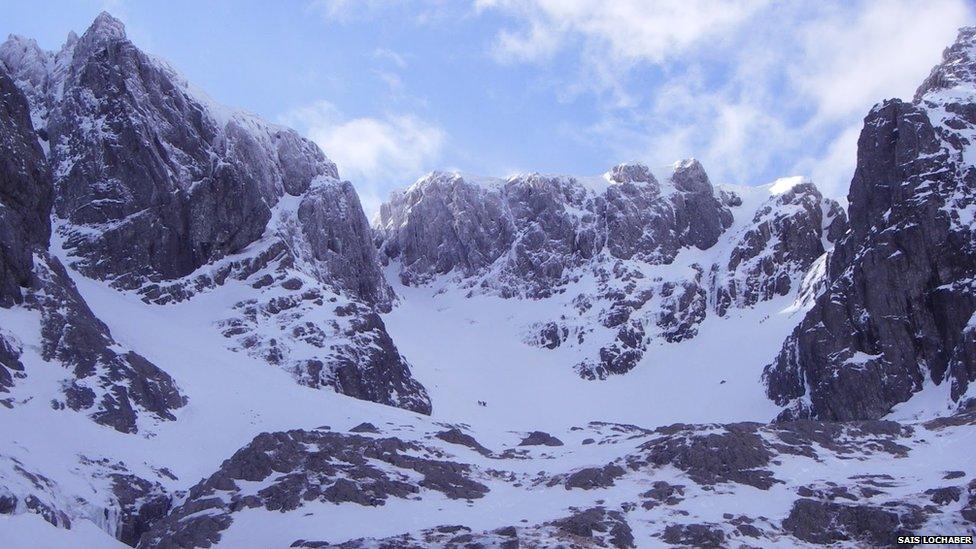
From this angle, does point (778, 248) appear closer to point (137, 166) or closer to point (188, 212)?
point (188, 212)

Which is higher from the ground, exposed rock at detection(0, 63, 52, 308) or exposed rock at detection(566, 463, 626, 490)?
exposed rock at detection(0, 63, 52, 308)

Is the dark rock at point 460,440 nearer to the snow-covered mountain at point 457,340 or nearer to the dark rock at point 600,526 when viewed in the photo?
the snow-covered mountain at point 457,340

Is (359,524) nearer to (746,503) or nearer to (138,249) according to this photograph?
(746,503)

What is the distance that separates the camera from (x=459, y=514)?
5641 cm

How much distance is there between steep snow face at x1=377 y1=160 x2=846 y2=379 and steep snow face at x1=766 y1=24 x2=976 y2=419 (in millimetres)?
39406

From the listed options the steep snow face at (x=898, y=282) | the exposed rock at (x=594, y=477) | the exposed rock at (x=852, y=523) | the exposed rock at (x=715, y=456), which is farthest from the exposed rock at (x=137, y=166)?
the exposed rock at (x=852, y=523)

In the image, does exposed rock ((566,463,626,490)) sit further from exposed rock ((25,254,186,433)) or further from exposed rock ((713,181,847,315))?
exposed rock ((713,181,847,315))

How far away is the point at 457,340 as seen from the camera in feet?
495

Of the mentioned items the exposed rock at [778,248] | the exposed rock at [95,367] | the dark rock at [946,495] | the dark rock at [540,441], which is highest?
the exposed rock at [778,248]

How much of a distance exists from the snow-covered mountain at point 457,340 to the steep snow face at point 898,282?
1.05ft

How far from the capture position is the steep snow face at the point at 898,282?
3654 inches

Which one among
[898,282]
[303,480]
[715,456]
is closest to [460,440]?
[303,480]

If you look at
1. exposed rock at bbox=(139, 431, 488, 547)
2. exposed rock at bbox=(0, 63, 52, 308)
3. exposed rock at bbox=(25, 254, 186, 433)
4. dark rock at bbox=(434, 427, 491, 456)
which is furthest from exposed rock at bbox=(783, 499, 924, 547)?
exposed rock at bbox=(0, 63, 52, 308)

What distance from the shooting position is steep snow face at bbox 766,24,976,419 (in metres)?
92.8
